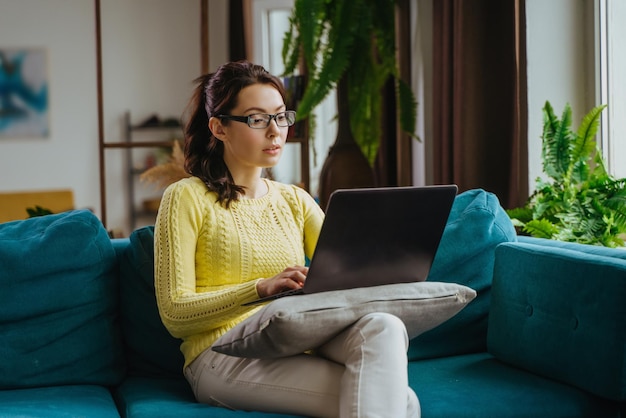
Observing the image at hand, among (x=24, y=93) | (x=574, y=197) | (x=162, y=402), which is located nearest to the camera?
(x=162, y=402)

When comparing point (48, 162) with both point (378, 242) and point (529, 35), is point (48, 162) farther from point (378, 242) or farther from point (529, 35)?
point (378, 242)

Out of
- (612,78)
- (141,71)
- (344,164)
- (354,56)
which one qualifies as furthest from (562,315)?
(141,71)

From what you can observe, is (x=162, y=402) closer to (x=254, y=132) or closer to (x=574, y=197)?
(x=254, y=132)

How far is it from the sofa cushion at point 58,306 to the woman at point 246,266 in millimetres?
239

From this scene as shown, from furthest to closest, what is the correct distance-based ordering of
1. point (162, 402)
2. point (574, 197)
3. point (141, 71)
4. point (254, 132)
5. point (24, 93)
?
point (141, 71)
point (24, 93)
point (574, 197)
point (254, 132)
point (162, 402)

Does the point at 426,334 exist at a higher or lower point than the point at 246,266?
lower

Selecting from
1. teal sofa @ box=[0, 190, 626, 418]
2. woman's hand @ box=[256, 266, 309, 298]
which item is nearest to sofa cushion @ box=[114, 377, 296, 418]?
teal sofa @ box=[0, 190, 626, 418]

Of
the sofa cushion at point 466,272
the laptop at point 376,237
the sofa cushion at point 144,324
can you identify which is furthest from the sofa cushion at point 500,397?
the sofa cushion at point 144,324

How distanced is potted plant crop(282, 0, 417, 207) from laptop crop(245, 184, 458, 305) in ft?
6.18

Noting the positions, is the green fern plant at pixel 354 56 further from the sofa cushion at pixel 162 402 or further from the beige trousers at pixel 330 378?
the beige trousers at pixel 330 378

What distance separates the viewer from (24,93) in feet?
20.0

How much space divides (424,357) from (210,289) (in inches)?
23.8

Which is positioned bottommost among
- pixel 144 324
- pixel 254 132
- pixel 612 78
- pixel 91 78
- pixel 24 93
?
pixel 144 324

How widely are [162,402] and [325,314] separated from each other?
0.45 meters
